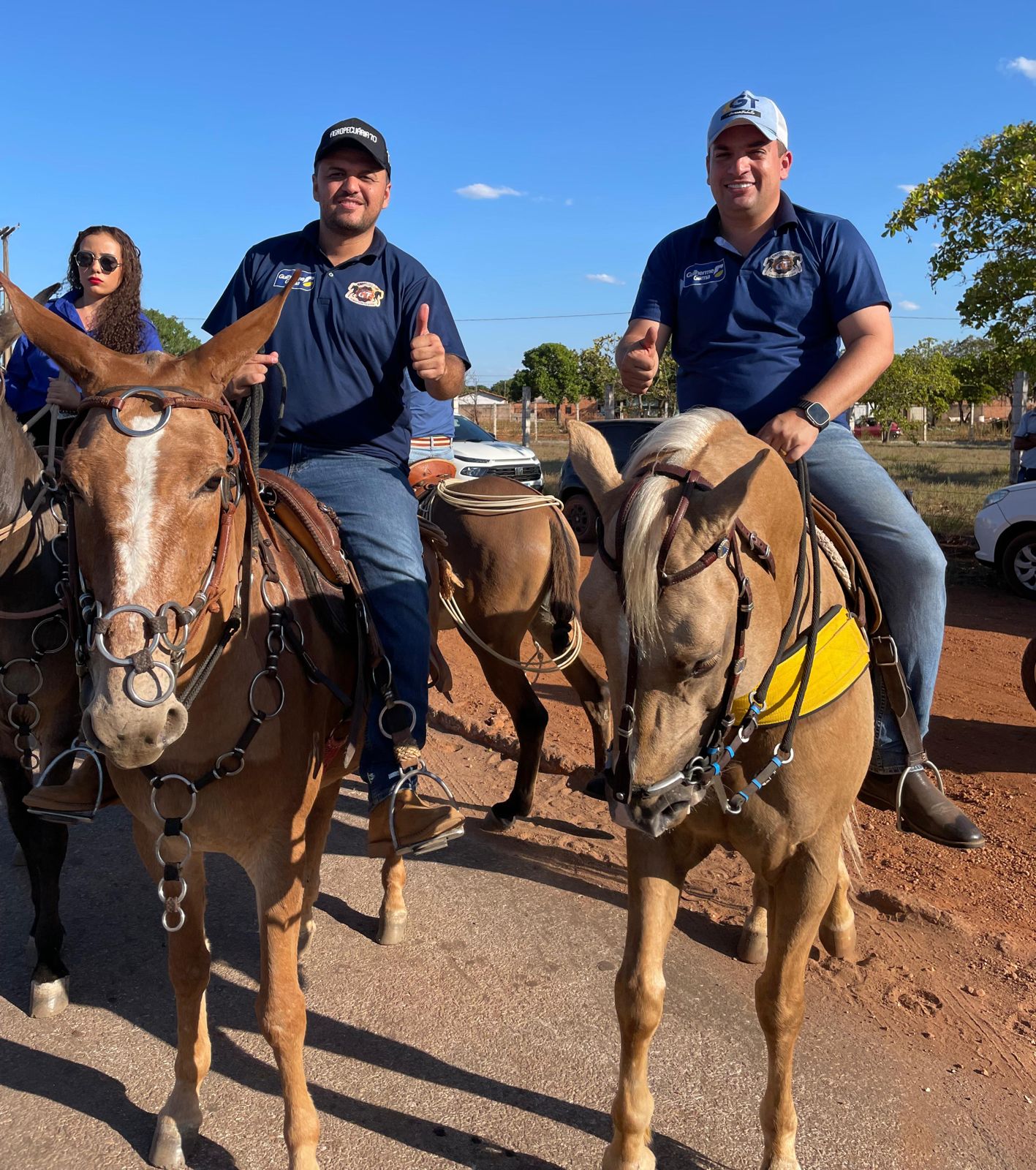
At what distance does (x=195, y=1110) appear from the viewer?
117 inches

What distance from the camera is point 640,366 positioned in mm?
3154

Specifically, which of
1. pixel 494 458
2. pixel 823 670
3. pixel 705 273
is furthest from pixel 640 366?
pixel 494 458

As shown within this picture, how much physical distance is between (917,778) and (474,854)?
8.08 feet

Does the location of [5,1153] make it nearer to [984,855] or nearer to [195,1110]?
[195,1110]

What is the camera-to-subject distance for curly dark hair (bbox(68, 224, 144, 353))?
4.38 metres

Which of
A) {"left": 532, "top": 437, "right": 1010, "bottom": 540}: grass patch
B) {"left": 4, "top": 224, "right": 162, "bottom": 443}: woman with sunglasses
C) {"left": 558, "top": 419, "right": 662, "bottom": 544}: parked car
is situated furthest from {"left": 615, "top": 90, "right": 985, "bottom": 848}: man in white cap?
{"left": 558, "top": 419, "right": 662, "bottom": 544}: parked car

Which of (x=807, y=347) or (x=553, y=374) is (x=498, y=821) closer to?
(x=807, y=347)

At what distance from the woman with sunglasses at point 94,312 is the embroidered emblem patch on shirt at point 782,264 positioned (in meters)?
2.95

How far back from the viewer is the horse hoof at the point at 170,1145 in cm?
288

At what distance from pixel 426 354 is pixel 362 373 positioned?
0.49 meters

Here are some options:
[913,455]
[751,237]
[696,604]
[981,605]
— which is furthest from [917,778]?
[913,455]

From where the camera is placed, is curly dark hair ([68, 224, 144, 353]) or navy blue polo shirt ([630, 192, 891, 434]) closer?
navy blue polo shirt ([630, 192, 891, 434])

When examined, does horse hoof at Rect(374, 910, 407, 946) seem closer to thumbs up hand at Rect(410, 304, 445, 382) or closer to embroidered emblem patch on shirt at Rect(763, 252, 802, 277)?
thumbs up hand at Rect(410, 304, 445, 382)

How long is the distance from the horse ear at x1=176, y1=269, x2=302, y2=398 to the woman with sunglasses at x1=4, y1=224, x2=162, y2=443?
2.26 m
